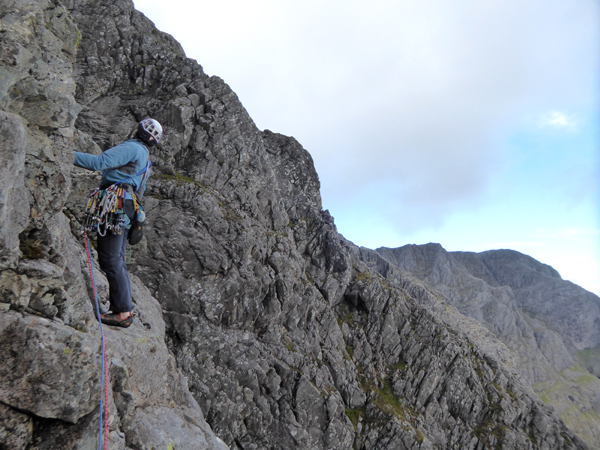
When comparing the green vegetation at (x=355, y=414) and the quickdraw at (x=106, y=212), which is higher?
the quickdraw at (x=106, y=212)

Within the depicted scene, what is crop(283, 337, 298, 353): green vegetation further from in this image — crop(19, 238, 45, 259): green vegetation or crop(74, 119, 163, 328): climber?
crop(19, 238, 45, 259): green vegetation

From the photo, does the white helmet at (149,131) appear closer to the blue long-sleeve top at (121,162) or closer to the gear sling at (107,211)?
the blue long-sleeve top at (121,162)

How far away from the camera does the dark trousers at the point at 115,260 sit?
807 centimetres

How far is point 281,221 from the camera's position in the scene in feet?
144

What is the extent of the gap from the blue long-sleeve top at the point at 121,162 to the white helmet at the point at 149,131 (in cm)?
22

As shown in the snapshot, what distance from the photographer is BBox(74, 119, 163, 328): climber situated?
25.9 feet

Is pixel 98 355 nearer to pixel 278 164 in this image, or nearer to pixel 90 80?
pixel 90 80

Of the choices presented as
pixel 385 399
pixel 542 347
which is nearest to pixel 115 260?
pixel 385 399

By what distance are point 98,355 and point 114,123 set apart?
30.9m

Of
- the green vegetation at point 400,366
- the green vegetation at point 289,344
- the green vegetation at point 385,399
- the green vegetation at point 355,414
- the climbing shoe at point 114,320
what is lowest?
the green vegetation at point 355,414

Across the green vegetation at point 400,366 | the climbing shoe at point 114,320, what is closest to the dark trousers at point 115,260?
the climbing shoe at point 114,320

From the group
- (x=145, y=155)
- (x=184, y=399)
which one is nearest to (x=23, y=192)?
(x=145, y=155)

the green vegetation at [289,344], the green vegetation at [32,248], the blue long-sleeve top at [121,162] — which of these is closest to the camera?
the green vegetation at [32,248]

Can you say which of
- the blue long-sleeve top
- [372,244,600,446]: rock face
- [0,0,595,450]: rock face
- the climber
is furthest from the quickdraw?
[372,244,600,446]: rock face
